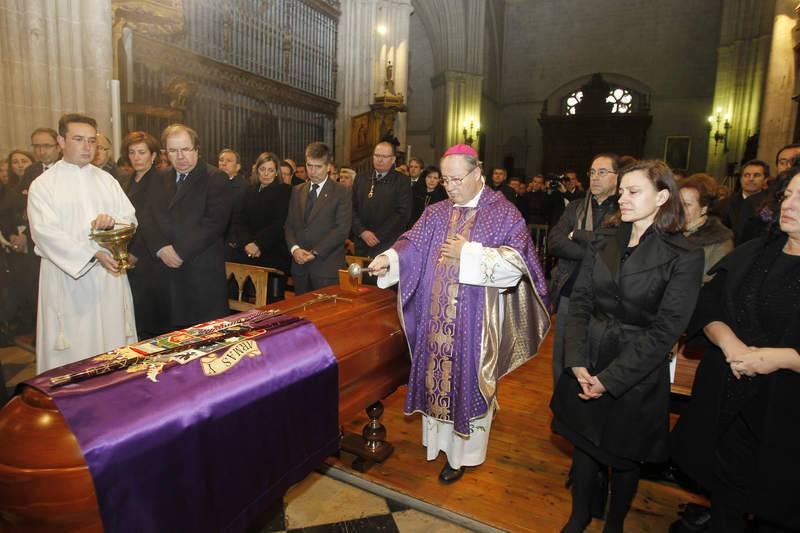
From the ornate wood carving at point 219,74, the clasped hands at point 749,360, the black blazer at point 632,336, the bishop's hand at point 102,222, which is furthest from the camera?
the ornate wood carving at point 219,74

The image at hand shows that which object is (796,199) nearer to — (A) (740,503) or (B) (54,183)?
(A) (740,503)

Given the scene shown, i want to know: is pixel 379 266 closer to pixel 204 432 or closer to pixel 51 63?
pixel 204 432

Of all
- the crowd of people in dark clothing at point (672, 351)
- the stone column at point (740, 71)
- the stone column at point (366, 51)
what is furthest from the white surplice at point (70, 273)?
the stone column at point (740, 71)

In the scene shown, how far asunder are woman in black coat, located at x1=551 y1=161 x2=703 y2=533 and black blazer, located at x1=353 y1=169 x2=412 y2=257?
2.74 m

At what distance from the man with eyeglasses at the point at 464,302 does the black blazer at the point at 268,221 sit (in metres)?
2.19

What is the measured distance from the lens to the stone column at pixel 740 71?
11.9 m

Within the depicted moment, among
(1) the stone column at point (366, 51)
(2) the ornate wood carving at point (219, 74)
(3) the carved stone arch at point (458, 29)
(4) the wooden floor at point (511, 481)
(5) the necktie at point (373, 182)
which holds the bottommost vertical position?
(4) the wooden floor at point (511, 481)

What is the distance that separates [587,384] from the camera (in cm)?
205

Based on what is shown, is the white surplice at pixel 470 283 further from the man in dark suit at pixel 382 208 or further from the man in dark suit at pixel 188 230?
the man in dark suit at pixel 382 208

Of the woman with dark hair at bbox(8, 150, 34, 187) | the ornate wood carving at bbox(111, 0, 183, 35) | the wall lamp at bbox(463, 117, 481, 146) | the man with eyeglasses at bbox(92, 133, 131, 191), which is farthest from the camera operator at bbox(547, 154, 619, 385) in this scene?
the wall lamp at bbox(463, 117, 481, 146)

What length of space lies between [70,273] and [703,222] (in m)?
3.72

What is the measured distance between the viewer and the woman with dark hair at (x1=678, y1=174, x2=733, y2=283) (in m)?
3.02

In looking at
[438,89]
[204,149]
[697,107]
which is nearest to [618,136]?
[697,107]

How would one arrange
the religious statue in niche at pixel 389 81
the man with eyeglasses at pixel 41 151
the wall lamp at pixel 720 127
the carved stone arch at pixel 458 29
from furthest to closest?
1. the carved stone arch at pixel 458 29
2. the wall lamp at pixel 720 127
3. the religious statue in niche at pixel 389 81
4. the man with eyeglasses at pixel 41 151
